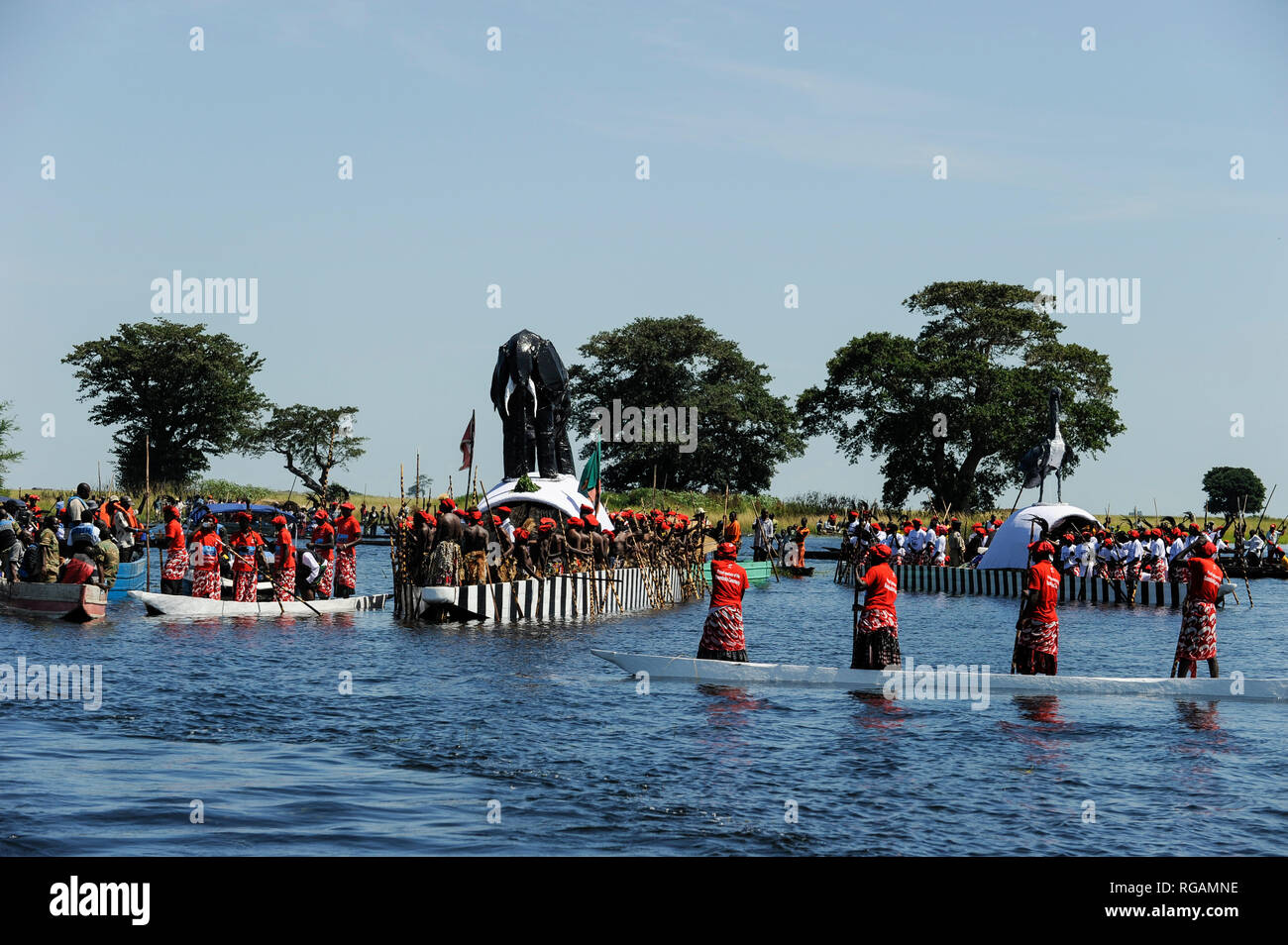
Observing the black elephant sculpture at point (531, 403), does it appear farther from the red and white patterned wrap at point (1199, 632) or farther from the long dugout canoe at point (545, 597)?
the red and white patterned wrap at point (1199, 632)

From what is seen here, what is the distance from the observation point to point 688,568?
42281 millimetres

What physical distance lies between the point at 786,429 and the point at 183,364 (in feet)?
137

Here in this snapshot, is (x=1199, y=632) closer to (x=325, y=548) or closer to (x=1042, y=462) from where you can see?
(x=325, y=548)

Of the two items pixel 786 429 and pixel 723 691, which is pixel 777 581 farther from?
pixel 786 429

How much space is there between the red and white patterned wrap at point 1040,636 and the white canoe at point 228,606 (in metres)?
16.5

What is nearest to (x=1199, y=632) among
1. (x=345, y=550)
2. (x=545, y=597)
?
(x=545, y=597)

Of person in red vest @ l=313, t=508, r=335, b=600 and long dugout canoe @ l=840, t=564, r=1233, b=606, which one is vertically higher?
person in red vest @ l=313, t=508, r=335, b=600

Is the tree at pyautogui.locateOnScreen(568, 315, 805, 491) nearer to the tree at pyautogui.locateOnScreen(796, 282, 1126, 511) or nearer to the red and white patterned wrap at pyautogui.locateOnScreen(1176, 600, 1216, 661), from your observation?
the tree at pyautogui.locateOnScreen(796, 282, 1126, 511)

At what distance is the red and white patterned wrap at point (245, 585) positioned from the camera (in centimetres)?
2892

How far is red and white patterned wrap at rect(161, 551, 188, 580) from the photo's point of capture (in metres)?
29.4

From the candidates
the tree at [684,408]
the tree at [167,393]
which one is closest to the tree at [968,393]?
the tree at [684,408]

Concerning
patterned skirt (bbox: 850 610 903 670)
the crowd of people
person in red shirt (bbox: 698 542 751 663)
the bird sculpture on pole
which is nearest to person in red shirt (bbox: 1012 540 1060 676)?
patterned skirt (bbox: 850 610 903 670)

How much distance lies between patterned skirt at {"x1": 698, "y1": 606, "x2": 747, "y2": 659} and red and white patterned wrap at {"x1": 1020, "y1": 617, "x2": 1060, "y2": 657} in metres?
4.01
